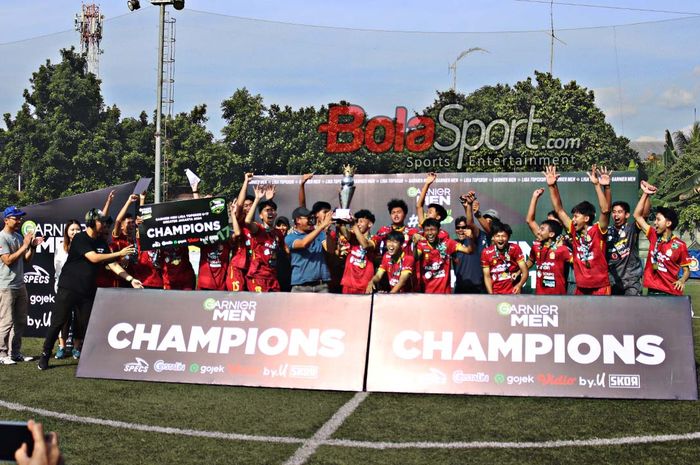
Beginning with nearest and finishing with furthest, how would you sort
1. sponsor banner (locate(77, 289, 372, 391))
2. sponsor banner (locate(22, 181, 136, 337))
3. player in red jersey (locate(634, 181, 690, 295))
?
sponsor banner (locate(77, 289, 372, 391)), player in red jersey (locate(634, 181, 690, 295)), sponsor banner (locate(22, 181, 136, 337))

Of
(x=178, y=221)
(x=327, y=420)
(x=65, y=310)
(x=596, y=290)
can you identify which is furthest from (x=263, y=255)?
(x=596, y=290)

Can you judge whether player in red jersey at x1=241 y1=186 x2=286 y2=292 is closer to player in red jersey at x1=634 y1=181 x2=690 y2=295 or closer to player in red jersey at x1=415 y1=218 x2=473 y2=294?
player in red jersey at x1=415 y1=218 x2=473 y2=294

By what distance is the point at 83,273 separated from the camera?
10.5 m

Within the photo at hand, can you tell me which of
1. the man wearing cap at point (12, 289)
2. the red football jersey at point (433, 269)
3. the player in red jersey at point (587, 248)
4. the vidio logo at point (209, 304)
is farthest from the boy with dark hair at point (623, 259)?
the man wearing cap at point (12, 289)

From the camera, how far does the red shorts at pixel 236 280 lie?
10609mm

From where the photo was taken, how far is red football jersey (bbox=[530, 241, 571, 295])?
10832 mm

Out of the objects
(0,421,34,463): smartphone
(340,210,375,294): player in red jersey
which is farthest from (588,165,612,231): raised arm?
(0,421,34,463): smartphone

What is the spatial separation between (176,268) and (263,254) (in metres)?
1.40

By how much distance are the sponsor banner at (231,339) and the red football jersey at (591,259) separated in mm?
2931

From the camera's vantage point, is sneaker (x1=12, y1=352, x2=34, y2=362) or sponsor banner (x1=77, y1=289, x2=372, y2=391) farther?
sneaker (x1=12, y1=352, x2=34, y2=362)

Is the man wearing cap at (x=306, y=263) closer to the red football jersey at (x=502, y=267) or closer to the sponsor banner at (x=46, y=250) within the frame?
the red football jersey at (x=502, y=267)

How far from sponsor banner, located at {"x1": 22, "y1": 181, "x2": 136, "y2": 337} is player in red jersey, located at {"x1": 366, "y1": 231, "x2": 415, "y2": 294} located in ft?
17.9

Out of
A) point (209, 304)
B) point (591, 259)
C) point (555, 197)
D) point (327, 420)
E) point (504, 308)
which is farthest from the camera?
point (591, 259)

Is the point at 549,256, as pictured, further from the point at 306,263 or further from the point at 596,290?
the point at 306,263
